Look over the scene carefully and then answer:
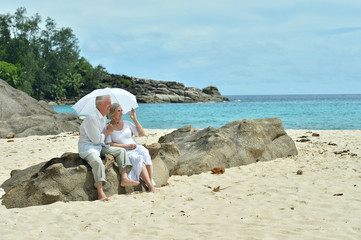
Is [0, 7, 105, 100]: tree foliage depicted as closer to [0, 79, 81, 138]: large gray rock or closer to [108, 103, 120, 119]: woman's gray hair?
[0, 79, 81, 138]: large gray rock

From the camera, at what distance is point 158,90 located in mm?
88188

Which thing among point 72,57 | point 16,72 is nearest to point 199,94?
point 72,57

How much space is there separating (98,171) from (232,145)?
4.23m

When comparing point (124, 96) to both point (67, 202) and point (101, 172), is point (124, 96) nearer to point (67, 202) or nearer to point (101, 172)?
point (101, 172)

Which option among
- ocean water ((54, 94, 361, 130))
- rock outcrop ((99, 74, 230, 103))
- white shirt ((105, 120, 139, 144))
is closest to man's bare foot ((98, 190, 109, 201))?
white shirt ((105, 120, 139, 144))

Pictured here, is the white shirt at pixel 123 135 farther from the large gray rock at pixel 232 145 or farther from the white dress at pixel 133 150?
the large gray rock at pixel 232 145

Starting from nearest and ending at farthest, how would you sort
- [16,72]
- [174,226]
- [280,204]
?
1. [174,226]
2. [280,204]
3. [16,72]

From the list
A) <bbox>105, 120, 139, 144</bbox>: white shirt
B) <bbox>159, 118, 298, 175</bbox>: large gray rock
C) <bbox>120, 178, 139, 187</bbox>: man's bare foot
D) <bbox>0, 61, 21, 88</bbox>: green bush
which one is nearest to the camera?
<bbox>120, 178, 139, 187</bbox>: man's bare foot

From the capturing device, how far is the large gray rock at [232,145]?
888 centimetres

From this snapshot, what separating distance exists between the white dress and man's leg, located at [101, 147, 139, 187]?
0.14 m

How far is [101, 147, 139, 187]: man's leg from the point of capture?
21.7 feet

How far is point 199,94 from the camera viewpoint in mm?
92625

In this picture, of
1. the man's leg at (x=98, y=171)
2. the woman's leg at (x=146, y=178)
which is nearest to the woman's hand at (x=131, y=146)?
the woman's leg at (x=146, y=178)

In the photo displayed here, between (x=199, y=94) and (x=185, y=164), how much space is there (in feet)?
277
